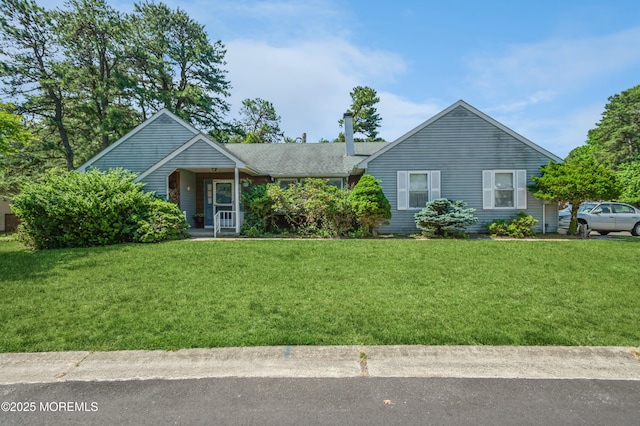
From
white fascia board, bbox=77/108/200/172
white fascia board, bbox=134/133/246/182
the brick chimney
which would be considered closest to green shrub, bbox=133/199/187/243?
white fascia board, bbox=134/133/246/182

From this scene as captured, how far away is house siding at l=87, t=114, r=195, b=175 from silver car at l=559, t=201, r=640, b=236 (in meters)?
18.6

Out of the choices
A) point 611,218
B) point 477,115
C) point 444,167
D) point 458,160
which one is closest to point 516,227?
point 458,160

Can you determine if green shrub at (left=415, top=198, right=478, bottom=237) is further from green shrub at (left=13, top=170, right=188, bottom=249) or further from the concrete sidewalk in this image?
green shrub at (left=13, top=170, right=188, bottom=249)

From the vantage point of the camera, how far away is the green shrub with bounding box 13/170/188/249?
10.2 m

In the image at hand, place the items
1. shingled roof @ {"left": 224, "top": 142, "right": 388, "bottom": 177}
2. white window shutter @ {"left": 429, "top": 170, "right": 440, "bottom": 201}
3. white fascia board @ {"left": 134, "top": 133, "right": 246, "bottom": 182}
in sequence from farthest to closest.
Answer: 1. shingled roof @ {"left": 224, "top": 142, "right": 388, "bottom": 177}
2. white window shutter @ {"left": 429, "top": 170, "right": 440, "bottom": 201}
3. white fascia board @ {"left": 134, "top": 133, "right": 246, "bottom": 182}

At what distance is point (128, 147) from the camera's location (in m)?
15.6

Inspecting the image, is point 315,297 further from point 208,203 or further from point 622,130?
point 622,130

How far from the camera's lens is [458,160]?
13.6 metres

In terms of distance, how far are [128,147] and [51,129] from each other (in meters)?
13.5

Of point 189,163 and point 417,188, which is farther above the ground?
point 189,163

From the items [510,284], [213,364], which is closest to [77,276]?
[213,364]

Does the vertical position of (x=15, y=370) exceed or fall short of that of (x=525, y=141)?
it falls short

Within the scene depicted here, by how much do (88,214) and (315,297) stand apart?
343 inches

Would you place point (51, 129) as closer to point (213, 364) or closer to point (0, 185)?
point (0, 185)
